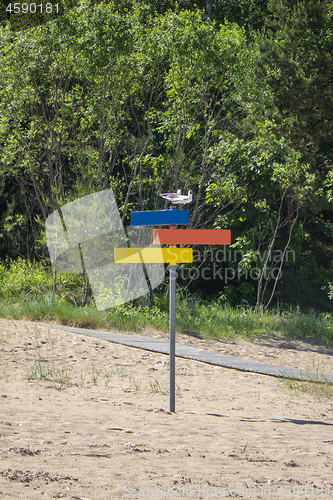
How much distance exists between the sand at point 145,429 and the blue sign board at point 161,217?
160 centimetres

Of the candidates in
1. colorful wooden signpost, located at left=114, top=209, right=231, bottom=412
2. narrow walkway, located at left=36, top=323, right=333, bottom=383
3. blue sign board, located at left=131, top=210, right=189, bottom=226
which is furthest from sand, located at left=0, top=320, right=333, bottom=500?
blue sign board, located at left=131, top=210, right=189, bottom=226

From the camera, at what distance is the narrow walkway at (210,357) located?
5945 millimetres

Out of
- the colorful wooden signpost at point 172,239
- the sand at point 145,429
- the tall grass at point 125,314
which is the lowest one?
the tall grass at point 125,314

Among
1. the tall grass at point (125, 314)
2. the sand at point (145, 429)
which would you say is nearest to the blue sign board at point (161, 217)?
the sand at point (145, 429)

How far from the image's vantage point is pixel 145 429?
3613 millimetres

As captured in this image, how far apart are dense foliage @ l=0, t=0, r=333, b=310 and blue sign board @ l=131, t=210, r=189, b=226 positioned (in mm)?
5807

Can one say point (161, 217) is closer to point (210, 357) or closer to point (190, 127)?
point (210, 357)

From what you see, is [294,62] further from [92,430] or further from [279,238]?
[92,430]

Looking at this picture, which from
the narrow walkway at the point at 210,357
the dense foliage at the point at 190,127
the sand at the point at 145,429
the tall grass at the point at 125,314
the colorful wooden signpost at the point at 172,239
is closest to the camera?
the sand at the point at 145,429

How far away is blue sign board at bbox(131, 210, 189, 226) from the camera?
13.4 ft

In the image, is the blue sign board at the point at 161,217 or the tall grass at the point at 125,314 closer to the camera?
the blue sign board at the point at 161,217

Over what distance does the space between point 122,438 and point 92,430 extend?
27cm

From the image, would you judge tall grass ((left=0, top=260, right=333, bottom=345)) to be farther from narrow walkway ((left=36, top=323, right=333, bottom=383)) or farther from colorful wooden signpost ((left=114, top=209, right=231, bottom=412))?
colorful wooden signpost ((left=114, top=209, right=231, bottom=412))

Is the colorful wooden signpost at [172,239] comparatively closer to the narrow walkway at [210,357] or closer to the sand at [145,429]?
the sand at [145,429]
